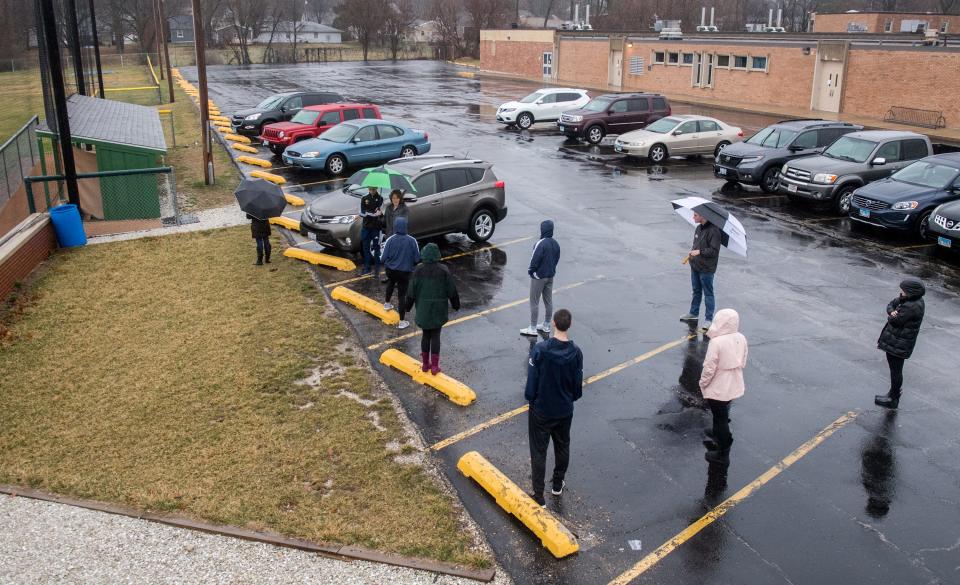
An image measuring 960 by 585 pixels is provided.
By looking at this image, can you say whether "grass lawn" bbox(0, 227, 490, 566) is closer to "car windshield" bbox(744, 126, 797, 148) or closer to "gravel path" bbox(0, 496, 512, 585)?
"gravel path" bbox(0, 496, 512, 585)

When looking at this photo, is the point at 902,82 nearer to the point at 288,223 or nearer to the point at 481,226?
the point at 481,226

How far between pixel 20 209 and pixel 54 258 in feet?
4.57

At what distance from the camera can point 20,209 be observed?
15172 millimetres

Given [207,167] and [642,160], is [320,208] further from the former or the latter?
[642,160]

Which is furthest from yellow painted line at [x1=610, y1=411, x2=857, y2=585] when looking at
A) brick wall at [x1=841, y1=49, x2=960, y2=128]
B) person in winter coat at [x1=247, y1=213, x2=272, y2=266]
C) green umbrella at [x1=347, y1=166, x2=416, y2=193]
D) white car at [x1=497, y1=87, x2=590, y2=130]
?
brick wall at [x1=841, y1=49, x2=960, y2=128]

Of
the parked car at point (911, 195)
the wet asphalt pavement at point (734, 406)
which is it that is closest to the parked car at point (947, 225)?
the parked car at point (911, 195)

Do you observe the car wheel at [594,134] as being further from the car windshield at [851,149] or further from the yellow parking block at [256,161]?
the yellow parking block at [256,161]

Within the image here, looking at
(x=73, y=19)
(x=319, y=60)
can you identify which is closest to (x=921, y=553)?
(x=73, y=19)

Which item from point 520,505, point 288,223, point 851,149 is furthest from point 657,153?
point 520,505

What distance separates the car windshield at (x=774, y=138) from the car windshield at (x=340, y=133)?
11307 mm

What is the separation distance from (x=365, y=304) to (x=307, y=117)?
49.1ft

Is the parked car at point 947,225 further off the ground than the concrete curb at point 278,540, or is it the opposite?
the parked car at point 947,225

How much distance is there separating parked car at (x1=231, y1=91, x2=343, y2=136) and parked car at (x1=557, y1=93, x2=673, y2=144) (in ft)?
30.3

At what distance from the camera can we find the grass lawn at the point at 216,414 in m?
7.10
